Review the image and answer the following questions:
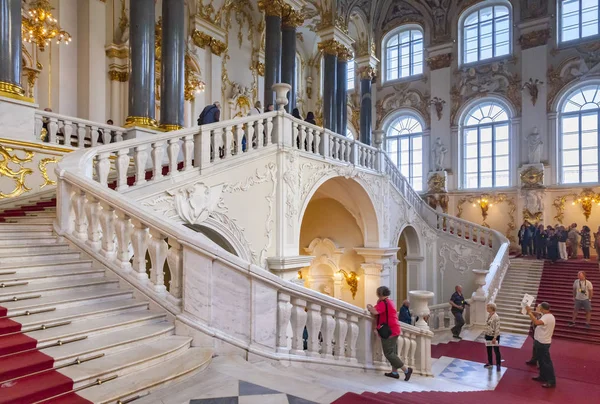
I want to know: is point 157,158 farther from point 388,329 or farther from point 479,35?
point 479,35

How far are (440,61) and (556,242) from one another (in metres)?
10.8

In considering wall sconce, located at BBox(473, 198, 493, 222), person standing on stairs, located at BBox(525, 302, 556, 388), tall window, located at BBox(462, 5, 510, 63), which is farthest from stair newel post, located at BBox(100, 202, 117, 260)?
tall window, located at BBox(462, 5, 510, 63)

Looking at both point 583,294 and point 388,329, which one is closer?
point 388,329

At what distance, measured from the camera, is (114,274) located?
4.22m

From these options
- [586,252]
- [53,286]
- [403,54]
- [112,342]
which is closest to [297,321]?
[112,342]

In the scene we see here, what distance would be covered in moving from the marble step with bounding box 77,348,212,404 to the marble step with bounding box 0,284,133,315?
3.42ft

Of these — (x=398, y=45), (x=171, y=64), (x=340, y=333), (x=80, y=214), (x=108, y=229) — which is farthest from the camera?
(x=398, y=45)

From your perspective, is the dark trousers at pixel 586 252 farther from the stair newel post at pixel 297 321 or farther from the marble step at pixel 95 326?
the marble step at pixel 95 326

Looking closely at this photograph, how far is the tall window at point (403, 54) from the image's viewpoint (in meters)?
22.0

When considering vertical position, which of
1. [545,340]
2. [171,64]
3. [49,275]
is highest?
[171,64]

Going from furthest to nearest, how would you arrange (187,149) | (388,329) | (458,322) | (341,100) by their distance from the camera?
(341,100) → (458,322) → (187,149) → (388,329)

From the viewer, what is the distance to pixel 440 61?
68.7ft

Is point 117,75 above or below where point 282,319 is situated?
above

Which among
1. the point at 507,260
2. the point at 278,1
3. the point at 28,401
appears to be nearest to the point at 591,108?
the point at 507,260
